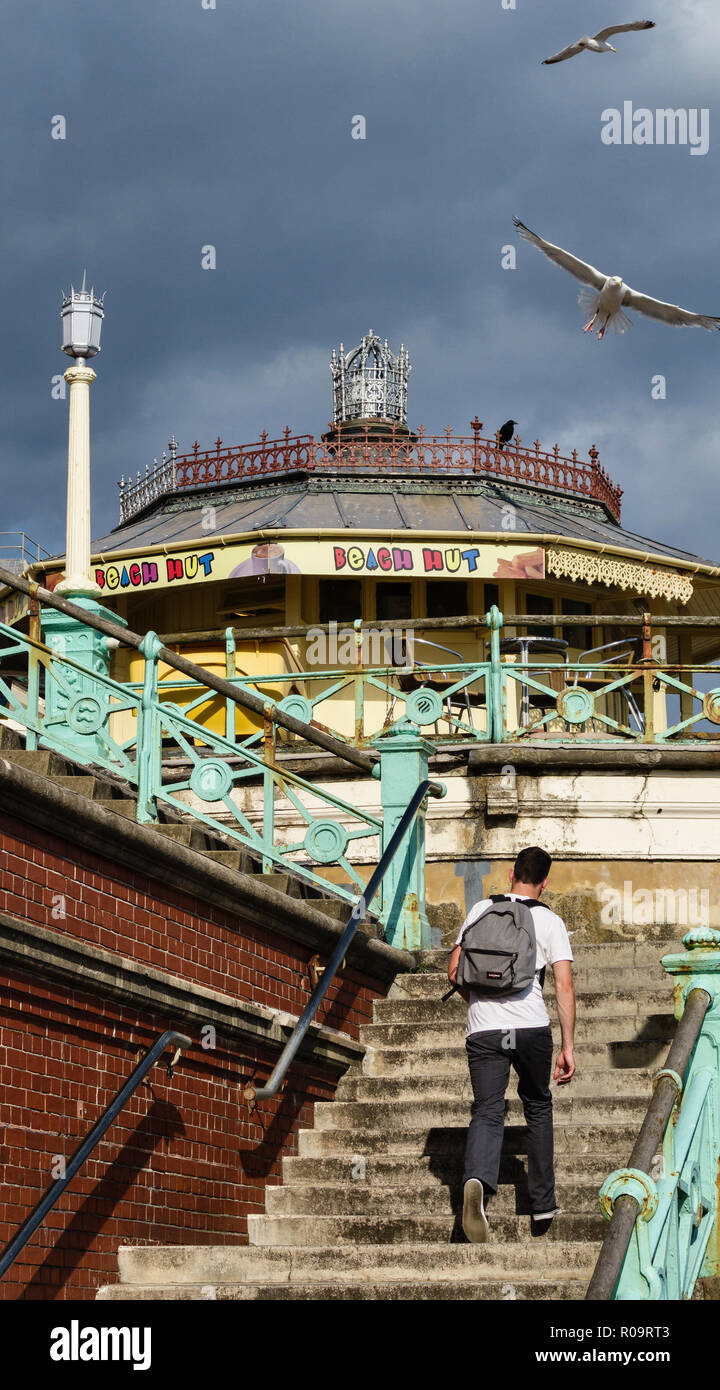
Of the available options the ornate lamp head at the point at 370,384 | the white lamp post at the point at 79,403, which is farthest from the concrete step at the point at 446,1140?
the ornate lamp head at the point at 370,384

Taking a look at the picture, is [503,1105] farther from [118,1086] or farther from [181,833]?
[181,833]

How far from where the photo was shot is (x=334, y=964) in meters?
9.19

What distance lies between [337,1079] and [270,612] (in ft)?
43.3

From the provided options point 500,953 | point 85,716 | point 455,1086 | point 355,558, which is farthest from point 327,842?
point 355,558

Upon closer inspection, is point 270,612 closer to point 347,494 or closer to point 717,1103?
point 347,494

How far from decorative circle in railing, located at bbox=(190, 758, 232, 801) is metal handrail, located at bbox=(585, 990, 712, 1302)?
277 centimetres

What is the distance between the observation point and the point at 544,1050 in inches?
303

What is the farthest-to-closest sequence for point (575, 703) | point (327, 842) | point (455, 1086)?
point (575, 703), point (327, 842), point (455, 1086)

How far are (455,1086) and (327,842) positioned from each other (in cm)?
174

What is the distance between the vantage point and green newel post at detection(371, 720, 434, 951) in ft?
36.4

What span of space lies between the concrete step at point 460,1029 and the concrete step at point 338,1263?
1800 millimetres

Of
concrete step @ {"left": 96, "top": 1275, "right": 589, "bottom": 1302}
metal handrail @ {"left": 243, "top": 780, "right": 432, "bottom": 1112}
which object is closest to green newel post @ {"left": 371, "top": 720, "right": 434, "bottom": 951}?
metal handrail @ {"left": 243, "top": 780, "right": 432, "bottom": 1112}

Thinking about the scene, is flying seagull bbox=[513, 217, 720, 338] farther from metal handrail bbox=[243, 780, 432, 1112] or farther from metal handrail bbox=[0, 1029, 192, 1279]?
metal handrail bbox=[0, 1029, 192, 1279]
